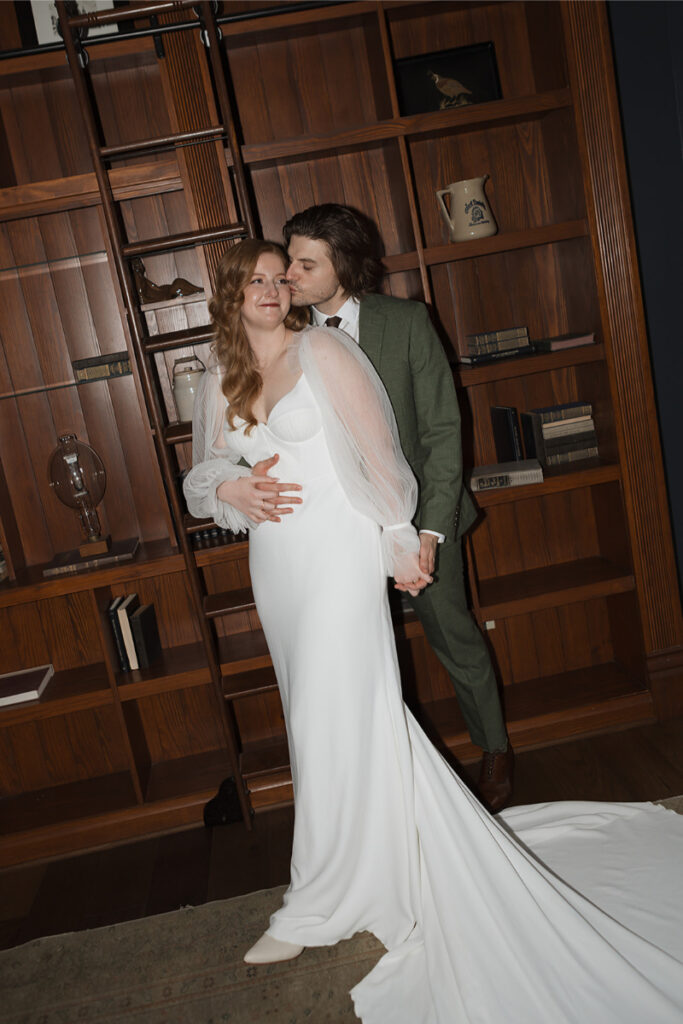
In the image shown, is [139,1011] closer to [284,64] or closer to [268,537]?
[268,537]

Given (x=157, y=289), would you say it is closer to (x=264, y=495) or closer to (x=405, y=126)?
(x=405, y=126)

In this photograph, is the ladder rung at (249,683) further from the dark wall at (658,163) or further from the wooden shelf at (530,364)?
the dark wall at (658,163)

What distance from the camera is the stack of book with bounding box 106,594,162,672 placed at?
289cm

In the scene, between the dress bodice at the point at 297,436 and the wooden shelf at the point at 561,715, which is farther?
the wooden shelf at the point at 561,715

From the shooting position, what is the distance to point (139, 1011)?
2014mm

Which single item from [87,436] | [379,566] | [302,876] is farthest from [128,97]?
[302,876]

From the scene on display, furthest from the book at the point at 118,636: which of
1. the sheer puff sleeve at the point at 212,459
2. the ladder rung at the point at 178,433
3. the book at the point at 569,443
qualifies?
the book at the point at 569,443

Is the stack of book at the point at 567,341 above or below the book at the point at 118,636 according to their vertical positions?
above

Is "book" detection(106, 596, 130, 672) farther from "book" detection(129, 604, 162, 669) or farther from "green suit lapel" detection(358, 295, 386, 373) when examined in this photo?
"green suit lapel" detection(358, 295, 386, 373)

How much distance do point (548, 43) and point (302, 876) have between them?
2664 mm

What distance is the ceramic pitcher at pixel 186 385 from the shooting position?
2.77 m

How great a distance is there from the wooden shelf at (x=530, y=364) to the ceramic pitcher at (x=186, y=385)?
0.88 metres

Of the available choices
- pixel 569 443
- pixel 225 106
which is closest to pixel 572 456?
pixel 569 443

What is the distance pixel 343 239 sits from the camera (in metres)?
2.30
